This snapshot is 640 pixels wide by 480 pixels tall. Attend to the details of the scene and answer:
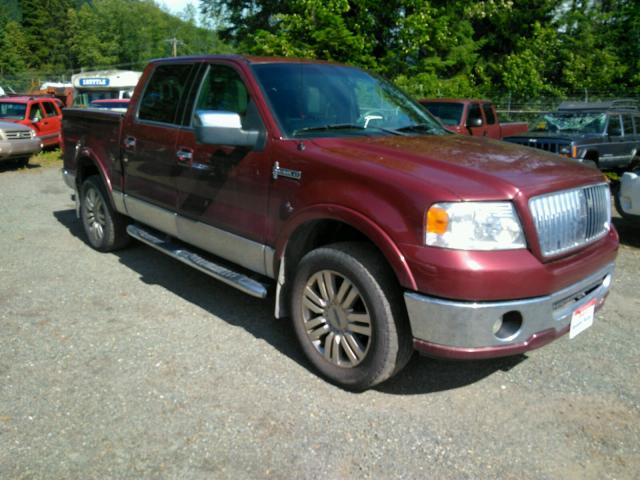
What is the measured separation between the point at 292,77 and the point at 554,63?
29307 mm

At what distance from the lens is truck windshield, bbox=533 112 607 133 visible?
1201 centimetres

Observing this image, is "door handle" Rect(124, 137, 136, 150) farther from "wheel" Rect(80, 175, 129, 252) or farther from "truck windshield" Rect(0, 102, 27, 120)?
"truck windshield" Rect(0, 102, 27, 120)

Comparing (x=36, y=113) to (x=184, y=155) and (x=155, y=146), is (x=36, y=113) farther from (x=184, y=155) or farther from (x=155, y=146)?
(x=184, y=155)

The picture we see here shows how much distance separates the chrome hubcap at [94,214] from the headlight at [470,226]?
4332 mm

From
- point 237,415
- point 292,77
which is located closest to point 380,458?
point 237,415

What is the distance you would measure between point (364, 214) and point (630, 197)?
5.41 m

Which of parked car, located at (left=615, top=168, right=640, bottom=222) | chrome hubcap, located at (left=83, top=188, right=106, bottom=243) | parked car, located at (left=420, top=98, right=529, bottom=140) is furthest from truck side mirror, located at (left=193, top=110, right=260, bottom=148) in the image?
parked car, located at (left=420, top=98, right=529, bottom=140)

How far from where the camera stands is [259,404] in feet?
11.2

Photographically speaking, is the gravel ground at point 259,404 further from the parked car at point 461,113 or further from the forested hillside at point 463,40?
the forested hillside at point 463,40

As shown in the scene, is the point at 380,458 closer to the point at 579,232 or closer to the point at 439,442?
the point at 439,442

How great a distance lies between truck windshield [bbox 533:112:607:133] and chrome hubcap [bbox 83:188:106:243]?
9557 millimetres

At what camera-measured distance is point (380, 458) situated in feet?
9.62

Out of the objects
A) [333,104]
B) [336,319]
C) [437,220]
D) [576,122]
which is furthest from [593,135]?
[437,220]

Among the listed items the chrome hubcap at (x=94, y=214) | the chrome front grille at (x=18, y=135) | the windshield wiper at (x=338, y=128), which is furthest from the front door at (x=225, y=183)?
the chrome front grille at (x=18, y=135)
